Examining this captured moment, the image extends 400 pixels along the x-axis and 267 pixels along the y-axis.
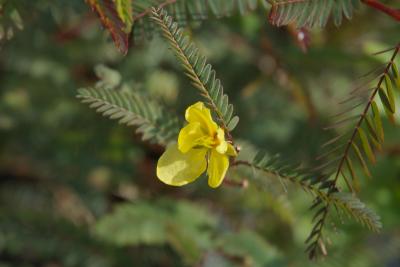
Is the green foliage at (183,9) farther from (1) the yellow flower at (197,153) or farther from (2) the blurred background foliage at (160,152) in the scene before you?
(2) the blurred background foliage at (160,152)

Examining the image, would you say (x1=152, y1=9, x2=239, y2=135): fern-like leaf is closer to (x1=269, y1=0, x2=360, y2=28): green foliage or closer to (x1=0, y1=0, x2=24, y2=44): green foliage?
(x1=269, y1=0, x2=360, y2=28): green foliage

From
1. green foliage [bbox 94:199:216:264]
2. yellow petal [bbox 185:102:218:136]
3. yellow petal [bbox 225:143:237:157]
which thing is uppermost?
yellow petal [bbox 185:102:218:136]

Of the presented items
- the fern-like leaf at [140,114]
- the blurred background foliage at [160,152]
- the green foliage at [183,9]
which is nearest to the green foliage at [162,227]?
the blurred background foliage at [160,152]

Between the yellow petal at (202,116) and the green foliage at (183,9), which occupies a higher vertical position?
the green foliage at (183,9)

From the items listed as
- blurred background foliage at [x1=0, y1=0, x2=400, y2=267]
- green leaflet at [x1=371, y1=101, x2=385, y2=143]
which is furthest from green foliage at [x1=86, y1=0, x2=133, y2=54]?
blurred background foliage at [x1=0, y1=0, x2=400, y2=267]

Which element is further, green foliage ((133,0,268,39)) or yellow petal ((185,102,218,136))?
green foliage ((133,0,268,39))

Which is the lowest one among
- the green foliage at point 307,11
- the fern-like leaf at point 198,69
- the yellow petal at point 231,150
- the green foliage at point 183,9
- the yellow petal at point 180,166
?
the yellow petal at point 180,166
